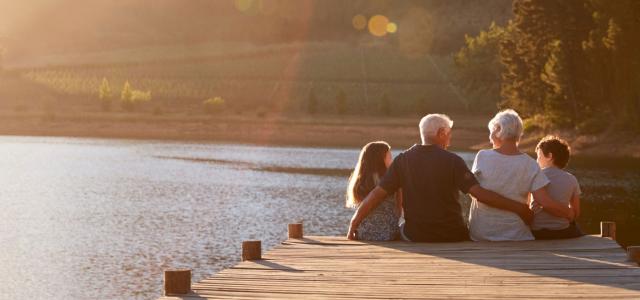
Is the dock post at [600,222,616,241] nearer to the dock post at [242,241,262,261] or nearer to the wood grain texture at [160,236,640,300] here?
the wood grain texture at [160,236,640,300]

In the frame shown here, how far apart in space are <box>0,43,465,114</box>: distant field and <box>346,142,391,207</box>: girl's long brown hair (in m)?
87.6

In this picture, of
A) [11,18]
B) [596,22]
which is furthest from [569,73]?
[11,18]

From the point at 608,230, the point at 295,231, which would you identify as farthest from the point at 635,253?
the point at 295,231

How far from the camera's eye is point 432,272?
1035 centimetres

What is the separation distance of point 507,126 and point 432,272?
197cm

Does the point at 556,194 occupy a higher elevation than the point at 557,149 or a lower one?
lower

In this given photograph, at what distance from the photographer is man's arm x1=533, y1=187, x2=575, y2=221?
12.1 meters

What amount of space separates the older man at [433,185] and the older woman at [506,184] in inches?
5.4

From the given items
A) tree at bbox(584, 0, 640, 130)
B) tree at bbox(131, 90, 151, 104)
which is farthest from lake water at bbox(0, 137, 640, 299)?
tree at bbox(131, 90, 151, 104)

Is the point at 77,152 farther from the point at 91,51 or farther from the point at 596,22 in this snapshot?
the point at 91,51

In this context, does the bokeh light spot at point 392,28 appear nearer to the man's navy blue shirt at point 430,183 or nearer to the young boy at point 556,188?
the young boy at point 556,188

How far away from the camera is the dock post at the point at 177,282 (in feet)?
29.9

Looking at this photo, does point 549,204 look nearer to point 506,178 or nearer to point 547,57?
point 506,178

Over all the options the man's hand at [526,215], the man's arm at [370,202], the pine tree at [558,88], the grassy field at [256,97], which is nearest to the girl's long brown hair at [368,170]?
the man's arm at [370,202]
